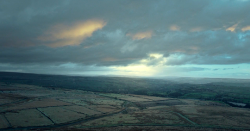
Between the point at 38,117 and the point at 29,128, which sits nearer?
the point at 29,128

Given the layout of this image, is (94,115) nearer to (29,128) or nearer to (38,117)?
(38,117)

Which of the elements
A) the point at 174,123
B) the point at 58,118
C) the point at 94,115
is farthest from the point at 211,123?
the point at 58,118

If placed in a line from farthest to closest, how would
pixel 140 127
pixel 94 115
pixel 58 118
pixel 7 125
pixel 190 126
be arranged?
pixel 94 115 → pixel 58 118 → pixel 190 126 → pixel 140 127 → pixel 7 125

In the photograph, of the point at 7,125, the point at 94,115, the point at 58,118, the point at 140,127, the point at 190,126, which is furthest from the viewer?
the point at 94,115

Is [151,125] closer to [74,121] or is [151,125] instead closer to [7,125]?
[74,121]

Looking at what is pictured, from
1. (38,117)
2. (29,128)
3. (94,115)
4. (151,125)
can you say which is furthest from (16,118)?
(151,125)

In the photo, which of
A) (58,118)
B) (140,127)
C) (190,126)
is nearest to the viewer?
(140,127)

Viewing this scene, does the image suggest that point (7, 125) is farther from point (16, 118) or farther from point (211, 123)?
point (211, 123)

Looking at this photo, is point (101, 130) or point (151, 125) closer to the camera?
point (101, 130)

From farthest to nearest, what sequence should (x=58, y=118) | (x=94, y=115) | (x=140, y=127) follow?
(x=94, y=115), (x=58, y=118), (x=140, y=127)
